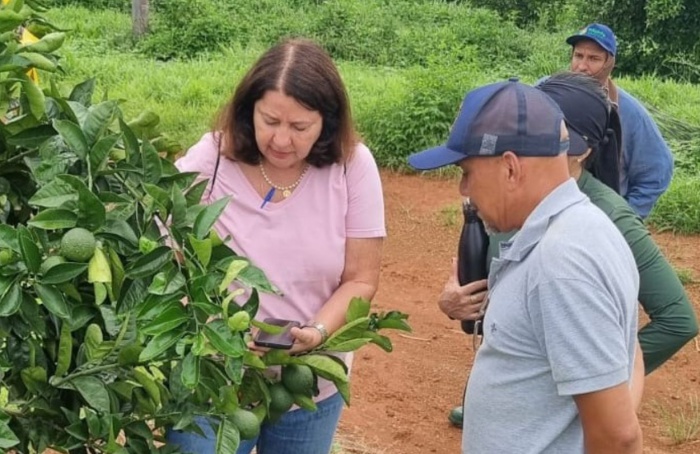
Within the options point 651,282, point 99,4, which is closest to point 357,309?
point 651,282

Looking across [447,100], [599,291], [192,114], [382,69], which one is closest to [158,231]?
[599,291]

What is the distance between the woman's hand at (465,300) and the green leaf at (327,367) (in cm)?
64

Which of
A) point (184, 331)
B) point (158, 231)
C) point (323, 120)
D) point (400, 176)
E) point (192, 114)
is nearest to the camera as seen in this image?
point (184, 331)

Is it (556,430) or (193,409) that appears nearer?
(193,409)

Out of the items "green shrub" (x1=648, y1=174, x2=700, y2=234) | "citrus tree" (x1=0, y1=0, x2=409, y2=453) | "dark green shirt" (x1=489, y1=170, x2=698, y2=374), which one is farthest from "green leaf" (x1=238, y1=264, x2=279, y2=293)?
"green shrub" (x1=648, y1=174, x2=700, y2=234)

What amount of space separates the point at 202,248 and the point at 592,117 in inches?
53.7

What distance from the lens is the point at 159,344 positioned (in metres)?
1.33

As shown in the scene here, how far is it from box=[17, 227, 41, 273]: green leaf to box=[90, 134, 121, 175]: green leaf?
15 cm

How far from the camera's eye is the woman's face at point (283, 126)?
214 cm

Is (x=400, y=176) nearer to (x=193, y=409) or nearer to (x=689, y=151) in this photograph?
(x=689, y=151)

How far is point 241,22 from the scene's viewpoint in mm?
13141

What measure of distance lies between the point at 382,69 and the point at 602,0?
3.05m

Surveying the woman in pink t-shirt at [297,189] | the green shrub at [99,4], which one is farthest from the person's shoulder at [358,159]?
the green shrub at [99,4]

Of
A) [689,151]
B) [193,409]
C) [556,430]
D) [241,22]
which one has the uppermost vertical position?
[193,409]
